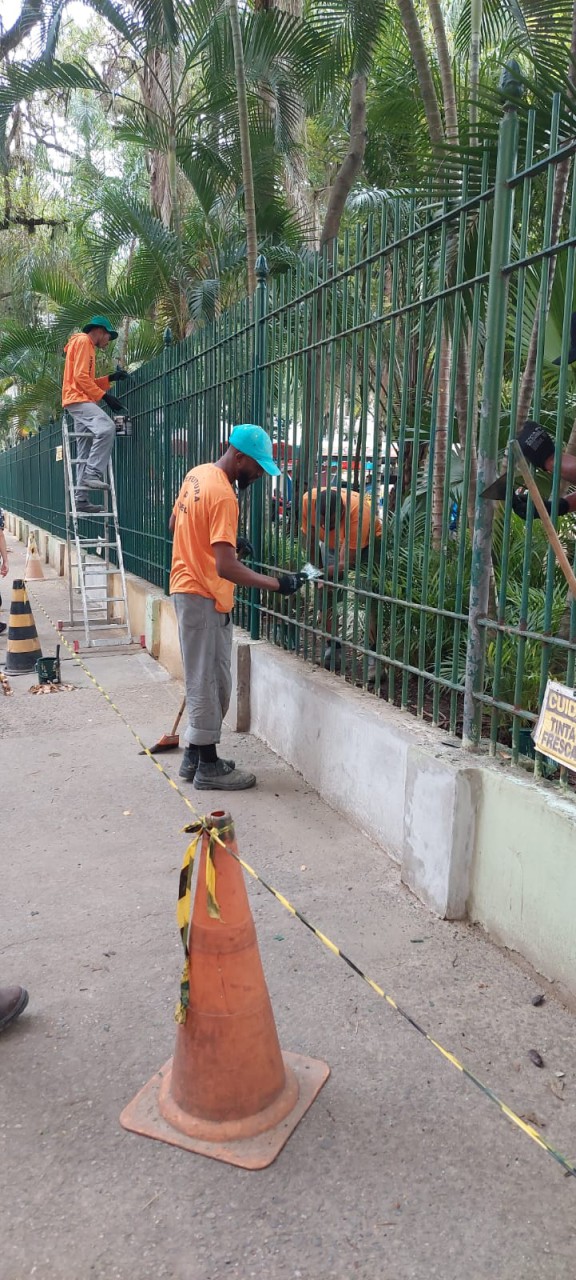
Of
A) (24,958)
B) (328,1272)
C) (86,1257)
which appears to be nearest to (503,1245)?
(328,1272)

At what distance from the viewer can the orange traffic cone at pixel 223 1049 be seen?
2291 millimetres

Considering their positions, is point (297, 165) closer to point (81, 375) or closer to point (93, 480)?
point (81, 375)

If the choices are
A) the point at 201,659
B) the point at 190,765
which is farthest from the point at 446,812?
the point at 190,765

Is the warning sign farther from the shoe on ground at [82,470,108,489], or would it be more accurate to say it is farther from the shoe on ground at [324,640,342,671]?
the shoe on ground at [82,470,108,489]

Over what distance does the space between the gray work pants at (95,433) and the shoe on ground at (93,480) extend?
0.05 m

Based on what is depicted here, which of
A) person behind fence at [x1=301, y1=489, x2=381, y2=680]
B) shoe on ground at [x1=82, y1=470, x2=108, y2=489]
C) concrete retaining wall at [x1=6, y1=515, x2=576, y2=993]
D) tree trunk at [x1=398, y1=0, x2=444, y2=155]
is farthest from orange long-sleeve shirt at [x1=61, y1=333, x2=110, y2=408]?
concrete retaining wall at [x1=6, y1=515, x2=576, y2=993]

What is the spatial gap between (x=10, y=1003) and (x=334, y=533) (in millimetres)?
2916

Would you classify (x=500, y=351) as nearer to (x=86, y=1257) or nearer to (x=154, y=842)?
(x=154, y=842)

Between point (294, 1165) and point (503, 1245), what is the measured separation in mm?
523

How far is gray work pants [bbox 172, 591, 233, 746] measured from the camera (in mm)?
4852

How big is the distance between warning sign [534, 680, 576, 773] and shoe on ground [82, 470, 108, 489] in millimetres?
7949

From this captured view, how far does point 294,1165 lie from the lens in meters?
2.21

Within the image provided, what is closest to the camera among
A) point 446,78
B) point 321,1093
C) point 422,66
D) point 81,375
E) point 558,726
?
point 321,1093

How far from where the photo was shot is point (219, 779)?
4914 millimetres
